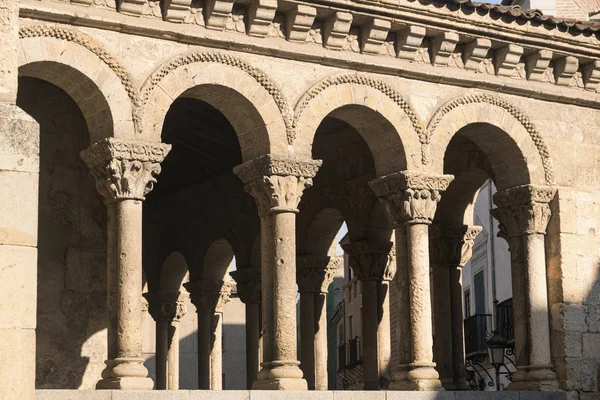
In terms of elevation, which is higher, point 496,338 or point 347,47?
point 347,47

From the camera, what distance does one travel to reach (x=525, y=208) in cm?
1606

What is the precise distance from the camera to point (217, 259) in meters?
22.8

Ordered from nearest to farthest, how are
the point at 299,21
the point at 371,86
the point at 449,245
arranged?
the point at 299,21
the point at 371,86
the point at 449,245

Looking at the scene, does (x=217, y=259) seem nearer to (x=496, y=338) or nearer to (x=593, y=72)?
(x=496, y=338)

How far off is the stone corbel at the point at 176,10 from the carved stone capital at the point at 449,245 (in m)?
6.83

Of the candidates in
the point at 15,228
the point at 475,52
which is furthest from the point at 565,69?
the point at 15,228

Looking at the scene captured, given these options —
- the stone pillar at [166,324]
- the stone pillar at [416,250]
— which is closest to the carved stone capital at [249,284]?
the stone pillar at [166,324]

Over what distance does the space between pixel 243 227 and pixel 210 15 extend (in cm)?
840

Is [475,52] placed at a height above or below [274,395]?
above

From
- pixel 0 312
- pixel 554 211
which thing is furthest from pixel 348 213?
pixel 0 312

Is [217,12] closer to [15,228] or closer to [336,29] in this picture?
[336,29]

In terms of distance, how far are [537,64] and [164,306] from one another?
402 inches

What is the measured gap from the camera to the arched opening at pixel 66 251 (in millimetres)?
15305

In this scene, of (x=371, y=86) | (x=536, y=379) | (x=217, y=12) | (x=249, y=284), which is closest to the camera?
(x=217, y=12)
